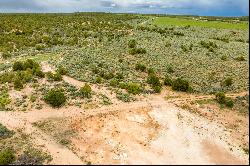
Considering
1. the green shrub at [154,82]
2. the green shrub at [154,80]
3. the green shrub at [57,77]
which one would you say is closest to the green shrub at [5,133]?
the green shrub at [57,77]

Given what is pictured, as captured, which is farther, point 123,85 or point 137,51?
point 137,51

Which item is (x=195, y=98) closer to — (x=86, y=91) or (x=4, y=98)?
(x=86, y=91)

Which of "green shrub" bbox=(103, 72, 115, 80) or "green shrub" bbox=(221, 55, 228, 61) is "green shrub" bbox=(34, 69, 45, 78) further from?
"green shrub" bbox=(221, 55, 228, 61)

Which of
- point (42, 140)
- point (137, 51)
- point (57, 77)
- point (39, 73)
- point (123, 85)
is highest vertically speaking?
point (137, 51)

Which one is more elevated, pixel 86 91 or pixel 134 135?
pixel 86 91

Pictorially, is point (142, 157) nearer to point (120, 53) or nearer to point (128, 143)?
point (128, 143)

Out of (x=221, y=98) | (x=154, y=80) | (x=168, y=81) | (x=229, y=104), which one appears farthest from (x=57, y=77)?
(x=229, y=104)

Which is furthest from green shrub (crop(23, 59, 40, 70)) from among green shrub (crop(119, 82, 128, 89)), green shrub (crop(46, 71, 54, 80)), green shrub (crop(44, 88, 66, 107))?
green shrub (crop(119, 82, 128, 89))

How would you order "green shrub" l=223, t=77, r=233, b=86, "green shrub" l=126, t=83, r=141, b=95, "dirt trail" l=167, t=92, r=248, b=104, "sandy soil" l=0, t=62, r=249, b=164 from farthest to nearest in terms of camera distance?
"green shrub" l=223, t=77, r=233, b=86 → "green shrub" l=126, t=83, r=141, b=95 → "dirt trail" l=167, t=92, r=248, b=104 → "sandy soil" l=0, t=62, r=249, b=164
